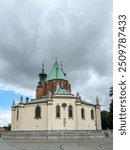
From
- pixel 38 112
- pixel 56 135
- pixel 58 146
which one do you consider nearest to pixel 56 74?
pixel 38 112

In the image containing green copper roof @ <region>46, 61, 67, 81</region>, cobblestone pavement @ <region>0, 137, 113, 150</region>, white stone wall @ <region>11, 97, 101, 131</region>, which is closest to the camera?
cobblestone pavement @ <region>0, 137, 113, 150</region>

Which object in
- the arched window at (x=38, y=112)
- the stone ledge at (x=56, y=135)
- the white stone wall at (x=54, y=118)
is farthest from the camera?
the arched window at (x=38, y=112)

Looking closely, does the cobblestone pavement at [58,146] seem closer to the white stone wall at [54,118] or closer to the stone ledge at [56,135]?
the stone ledge at [56,135]

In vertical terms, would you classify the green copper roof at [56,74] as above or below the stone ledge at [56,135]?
above

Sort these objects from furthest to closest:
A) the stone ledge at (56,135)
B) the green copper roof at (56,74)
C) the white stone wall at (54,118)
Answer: the green copper roof at (56,74) → the white stone wall at (54,118) → the stone ledge at (56,135)

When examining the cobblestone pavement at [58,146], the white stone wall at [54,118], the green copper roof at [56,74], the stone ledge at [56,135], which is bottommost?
the stone ledge at [56,135]

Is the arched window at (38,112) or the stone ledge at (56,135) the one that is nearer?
the stone ledge at (56,135)

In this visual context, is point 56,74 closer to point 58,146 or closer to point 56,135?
point 56,135

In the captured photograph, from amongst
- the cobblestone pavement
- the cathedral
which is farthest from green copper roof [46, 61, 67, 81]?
the cobblestone pavement

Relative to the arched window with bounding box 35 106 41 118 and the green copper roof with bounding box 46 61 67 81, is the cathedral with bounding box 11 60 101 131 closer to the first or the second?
the arched window with bounding box 35 106 41 118

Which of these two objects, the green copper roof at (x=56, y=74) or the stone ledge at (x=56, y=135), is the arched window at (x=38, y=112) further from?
the green copper roof at (x=56, y=74)

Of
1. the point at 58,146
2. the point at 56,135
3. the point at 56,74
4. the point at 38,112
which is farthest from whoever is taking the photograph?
the point at 56,74

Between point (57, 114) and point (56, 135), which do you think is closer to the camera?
point (56, 135)

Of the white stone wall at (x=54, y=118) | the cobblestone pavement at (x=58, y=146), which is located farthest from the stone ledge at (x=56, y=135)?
the cobblestone pavement at (x=58, y=146)
